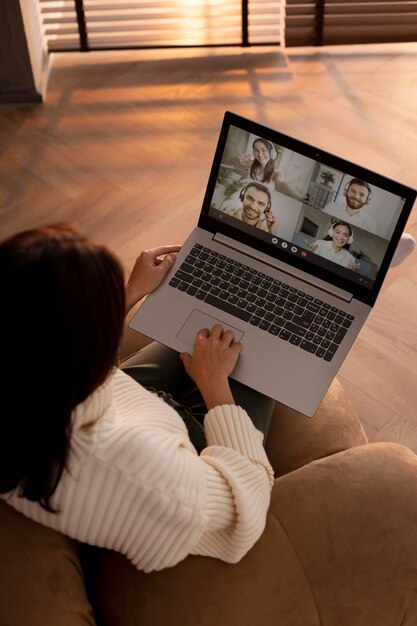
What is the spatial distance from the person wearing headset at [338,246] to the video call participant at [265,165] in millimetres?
83

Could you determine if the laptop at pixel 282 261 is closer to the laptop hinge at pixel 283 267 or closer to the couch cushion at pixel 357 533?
the laptop hinge at pixel 283 267

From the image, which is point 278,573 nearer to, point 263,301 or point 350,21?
point 263,301

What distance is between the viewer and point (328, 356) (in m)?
1.50

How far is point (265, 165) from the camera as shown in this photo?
59.9 inches

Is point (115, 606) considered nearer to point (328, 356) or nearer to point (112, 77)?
point (328, 356)

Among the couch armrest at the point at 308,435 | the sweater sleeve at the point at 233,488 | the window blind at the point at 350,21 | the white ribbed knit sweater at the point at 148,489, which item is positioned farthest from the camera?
the window blind at the point at 350,21

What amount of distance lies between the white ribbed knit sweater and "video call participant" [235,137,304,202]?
495mm

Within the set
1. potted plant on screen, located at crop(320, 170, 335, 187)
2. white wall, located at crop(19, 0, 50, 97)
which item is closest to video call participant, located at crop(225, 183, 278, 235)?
potted plant on screen, located at crop(320, 170, 335, 187)

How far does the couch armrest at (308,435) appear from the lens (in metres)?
1.49

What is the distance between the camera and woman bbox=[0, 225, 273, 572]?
90cm

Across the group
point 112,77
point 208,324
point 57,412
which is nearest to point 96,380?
point 57,412

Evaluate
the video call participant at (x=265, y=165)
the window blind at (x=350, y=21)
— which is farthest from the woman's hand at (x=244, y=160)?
the window blind at (x=350, y=21)

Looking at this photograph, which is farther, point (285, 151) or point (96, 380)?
point (285, 151)

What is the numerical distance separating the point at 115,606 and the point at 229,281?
2.10 ft
